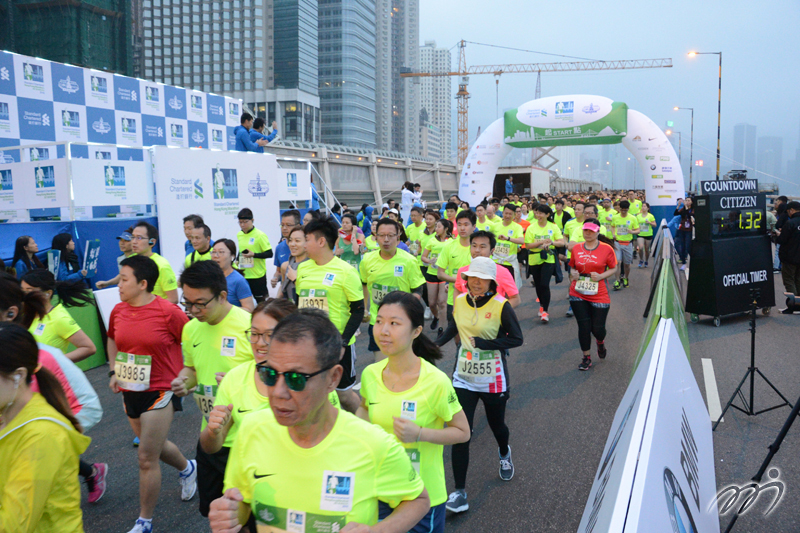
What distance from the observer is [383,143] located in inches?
6299

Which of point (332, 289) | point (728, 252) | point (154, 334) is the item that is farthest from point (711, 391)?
point (154, 334)

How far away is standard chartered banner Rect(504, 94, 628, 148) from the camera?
23.3m

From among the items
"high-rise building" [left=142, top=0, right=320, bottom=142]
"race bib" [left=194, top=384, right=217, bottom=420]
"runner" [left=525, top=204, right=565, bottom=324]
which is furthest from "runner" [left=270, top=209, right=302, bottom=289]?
"high-rise building" [left=142, top=0, right=320, bottom=142]

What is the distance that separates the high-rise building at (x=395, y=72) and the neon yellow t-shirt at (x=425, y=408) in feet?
512

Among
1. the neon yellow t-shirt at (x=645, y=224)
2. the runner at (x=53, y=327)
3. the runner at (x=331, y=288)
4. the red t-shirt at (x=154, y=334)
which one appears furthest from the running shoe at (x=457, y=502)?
the neon yellow t-shirt at (x=645, y=224)

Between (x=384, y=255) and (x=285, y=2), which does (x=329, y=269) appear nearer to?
(x=384, y=255)

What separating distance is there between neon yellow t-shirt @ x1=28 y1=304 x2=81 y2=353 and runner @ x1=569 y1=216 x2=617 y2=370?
18.9ft

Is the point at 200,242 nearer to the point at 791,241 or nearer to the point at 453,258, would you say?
the point at 453,258

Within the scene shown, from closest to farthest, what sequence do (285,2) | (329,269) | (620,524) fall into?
(620,524) → (329,269) → (285,2)

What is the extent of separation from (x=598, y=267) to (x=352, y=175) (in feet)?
58.1

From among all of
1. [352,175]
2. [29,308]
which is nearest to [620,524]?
[29,308]

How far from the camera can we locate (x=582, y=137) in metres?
23.9

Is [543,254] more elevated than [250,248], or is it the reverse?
[250,248]

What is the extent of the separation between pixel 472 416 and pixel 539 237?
648 cm
